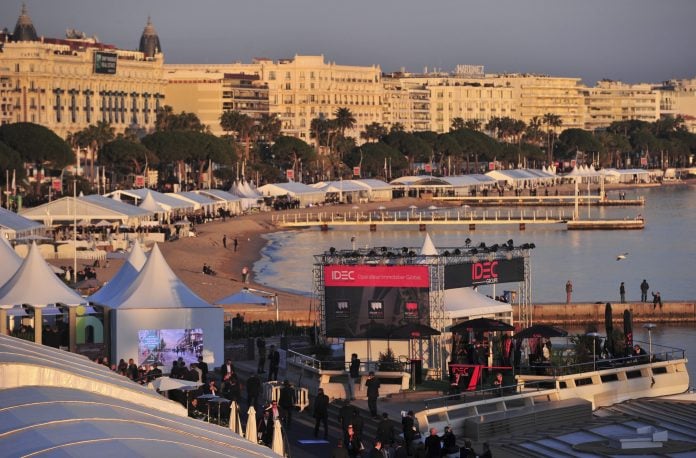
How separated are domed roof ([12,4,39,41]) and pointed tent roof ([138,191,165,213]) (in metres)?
85.8

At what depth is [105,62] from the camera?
162375mm

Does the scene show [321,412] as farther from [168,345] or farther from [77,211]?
[77,211]

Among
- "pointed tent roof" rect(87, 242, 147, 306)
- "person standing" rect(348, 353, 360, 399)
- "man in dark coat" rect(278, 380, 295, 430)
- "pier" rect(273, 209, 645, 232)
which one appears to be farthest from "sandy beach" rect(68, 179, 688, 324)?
"man in dark coat" rect(278, 380, 295, 430)

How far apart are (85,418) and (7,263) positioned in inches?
835

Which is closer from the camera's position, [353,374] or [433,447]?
[433,447]

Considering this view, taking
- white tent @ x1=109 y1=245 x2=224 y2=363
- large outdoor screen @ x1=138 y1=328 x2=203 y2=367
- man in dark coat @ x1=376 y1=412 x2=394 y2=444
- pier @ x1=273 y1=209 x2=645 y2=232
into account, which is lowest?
man in dark coat @ x1=376 y1=412 x2=394 y2=444

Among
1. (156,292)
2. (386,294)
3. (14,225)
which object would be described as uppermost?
(14,225)

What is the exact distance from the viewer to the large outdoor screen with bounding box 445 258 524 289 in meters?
26.7

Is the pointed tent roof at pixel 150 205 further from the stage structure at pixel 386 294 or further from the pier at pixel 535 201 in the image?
the stage structure at pixel 386 294

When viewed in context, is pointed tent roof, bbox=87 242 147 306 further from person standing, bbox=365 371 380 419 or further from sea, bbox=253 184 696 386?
sea, bbox=253 184 696 386

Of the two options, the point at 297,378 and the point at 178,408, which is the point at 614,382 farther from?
the point at 178,408

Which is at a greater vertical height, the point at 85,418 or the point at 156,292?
the point at 156,292

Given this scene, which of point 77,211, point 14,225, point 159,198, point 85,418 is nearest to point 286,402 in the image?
point 85,418

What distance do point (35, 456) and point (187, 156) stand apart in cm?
11325
